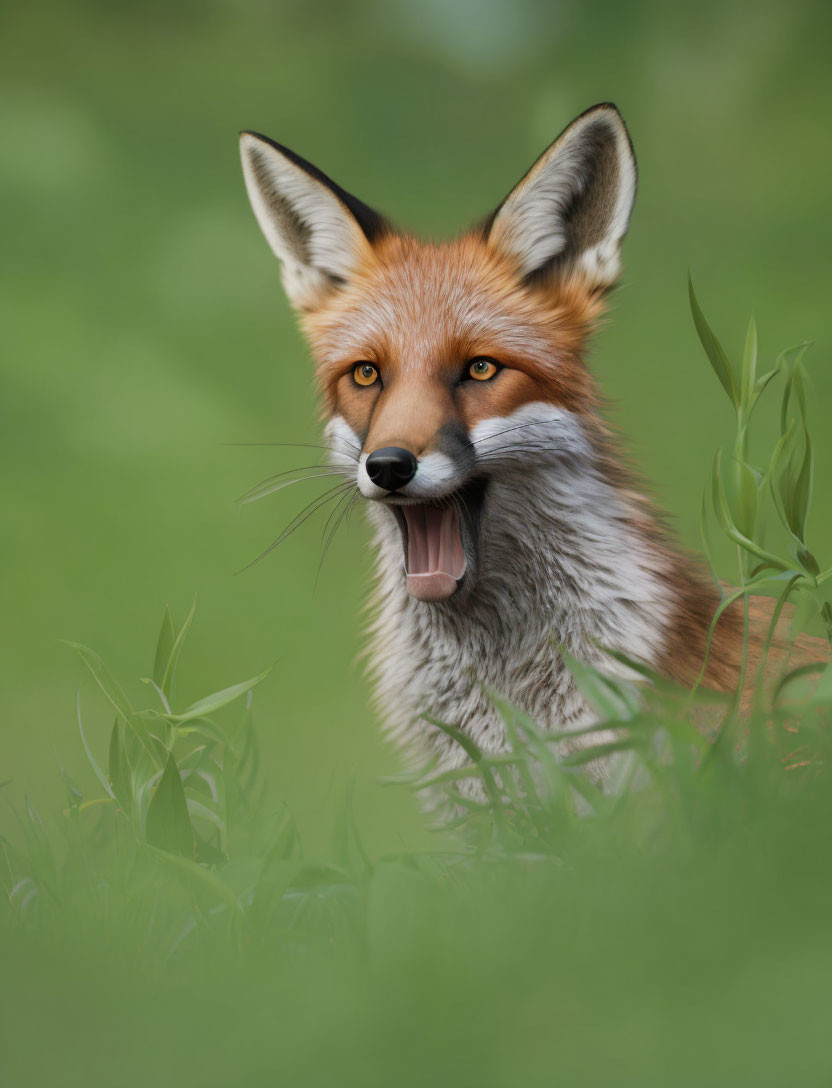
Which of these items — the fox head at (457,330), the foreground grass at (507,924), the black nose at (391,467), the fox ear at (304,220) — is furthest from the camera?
the fox ear at (304,220)

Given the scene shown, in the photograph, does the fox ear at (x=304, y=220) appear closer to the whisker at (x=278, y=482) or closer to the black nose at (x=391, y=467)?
the whisker at (x=278, y=482)

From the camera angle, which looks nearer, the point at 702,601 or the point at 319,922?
the point at 319,922

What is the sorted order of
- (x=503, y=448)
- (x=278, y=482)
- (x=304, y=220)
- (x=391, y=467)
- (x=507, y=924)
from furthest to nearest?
1. (x=278, y=482)
2. (x=304, y=220)
3. (x=503, y=448)
4. (x=391, y=467)
5. (x=507, y=924)

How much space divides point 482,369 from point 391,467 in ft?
1.27

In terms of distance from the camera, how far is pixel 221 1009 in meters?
1.20

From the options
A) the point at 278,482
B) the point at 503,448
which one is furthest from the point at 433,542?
the point at 278,482

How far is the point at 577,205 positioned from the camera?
2.12 meters

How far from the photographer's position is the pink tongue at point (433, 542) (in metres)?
1.96

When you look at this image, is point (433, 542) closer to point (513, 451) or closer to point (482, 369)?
point (513, 451)

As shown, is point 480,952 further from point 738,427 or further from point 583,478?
point 583,478

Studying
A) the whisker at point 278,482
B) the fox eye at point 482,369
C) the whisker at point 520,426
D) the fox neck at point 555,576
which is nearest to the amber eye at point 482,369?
the fox eye at point 482,369

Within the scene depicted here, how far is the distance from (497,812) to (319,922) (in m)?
0.32

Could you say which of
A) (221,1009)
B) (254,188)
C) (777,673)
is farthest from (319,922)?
(254,188)

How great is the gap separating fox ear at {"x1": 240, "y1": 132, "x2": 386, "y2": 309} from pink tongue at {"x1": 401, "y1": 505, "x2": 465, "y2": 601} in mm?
703
